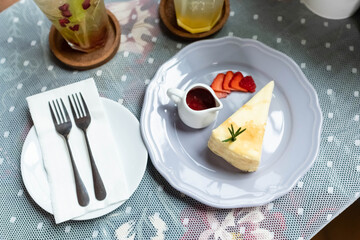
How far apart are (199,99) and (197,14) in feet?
0.76

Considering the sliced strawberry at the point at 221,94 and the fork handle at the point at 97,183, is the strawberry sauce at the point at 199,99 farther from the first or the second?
the fork handle at the point at 97,183

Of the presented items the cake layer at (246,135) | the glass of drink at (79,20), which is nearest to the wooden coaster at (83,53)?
the glass of drink at (79,20)

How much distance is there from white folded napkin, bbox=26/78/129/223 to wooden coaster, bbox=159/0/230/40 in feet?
0.85

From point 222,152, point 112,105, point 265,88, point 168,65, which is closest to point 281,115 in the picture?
point 265,88

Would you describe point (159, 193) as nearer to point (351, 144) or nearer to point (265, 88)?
point (265, 88)

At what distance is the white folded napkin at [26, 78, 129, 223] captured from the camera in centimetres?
80

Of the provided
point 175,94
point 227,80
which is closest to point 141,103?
point 175,94

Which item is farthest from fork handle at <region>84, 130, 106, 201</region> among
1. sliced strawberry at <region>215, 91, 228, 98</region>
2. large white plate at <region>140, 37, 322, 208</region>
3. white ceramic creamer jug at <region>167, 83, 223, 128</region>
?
sliced strawberry at <region>215, 91, 228, 98</region>

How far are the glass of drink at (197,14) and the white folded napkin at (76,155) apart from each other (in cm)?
29

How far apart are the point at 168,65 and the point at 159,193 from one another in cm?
31

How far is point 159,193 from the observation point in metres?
0.84

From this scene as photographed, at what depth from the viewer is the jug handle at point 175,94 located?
849 mm

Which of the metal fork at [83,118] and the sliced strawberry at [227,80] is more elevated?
the sliced strawberry at [227,80]

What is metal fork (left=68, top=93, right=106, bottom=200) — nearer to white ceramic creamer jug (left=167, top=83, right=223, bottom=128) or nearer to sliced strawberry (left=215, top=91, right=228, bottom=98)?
white ceramic creamer jug (left=167, top=83, right=223, bottom=128)
